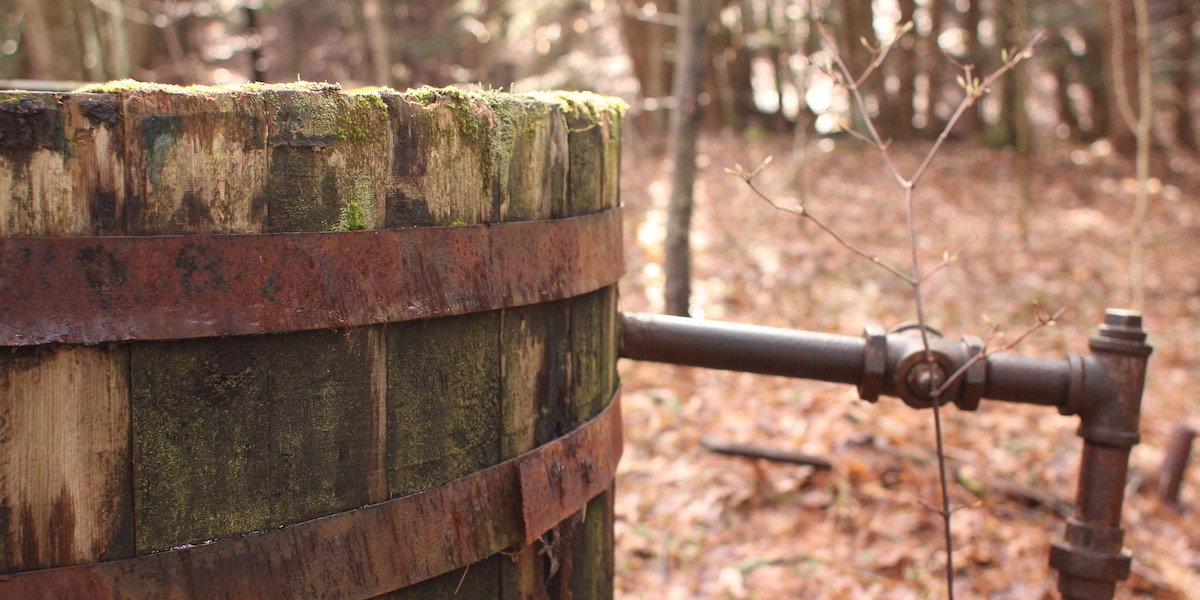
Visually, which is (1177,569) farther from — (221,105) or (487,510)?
(221,105)

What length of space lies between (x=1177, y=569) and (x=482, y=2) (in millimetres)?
13947

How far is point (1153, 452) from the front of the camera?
5.20 meters

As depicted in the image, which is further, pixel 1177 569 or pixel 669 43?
pixel 669 43

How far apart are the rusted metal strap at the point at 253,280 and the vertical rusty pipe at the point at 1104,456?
1.73 meters

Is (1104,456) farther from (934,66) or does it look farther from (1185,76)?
(934,66)

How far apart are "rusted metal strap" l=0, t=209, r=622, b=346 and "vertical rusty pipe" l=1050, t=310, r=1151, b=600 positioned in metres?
1.73

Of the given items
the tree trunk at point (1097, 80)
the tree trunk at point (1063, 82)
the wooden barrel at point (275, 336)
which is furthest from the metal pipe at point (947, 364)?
the tree trunk at point (1063, 82)

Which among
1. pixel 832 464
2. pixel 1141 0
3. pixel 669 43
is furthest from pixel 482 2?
pixel 832 464

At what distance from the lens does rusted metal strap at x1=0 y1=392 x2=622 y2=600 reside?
1.20 meters

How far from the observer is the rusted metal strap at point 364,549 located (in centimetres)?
120

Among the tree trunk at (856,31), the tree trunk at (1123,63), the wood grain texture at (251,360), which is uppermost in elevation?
the tree trunk at (856,31)

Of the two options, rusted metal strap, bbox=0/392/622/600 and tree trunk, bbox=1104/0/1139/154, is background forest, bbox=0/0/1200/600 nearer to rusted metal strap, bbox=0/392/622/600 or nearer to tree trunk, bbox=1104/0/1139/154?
tree trunk, bbox=1104/0/1139/154

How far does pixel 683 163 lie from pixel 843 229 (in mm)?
5113

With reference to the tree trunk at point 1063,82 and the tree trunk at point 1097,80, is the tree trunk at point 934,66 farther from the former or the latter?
the tree trunk at point 1097,80
